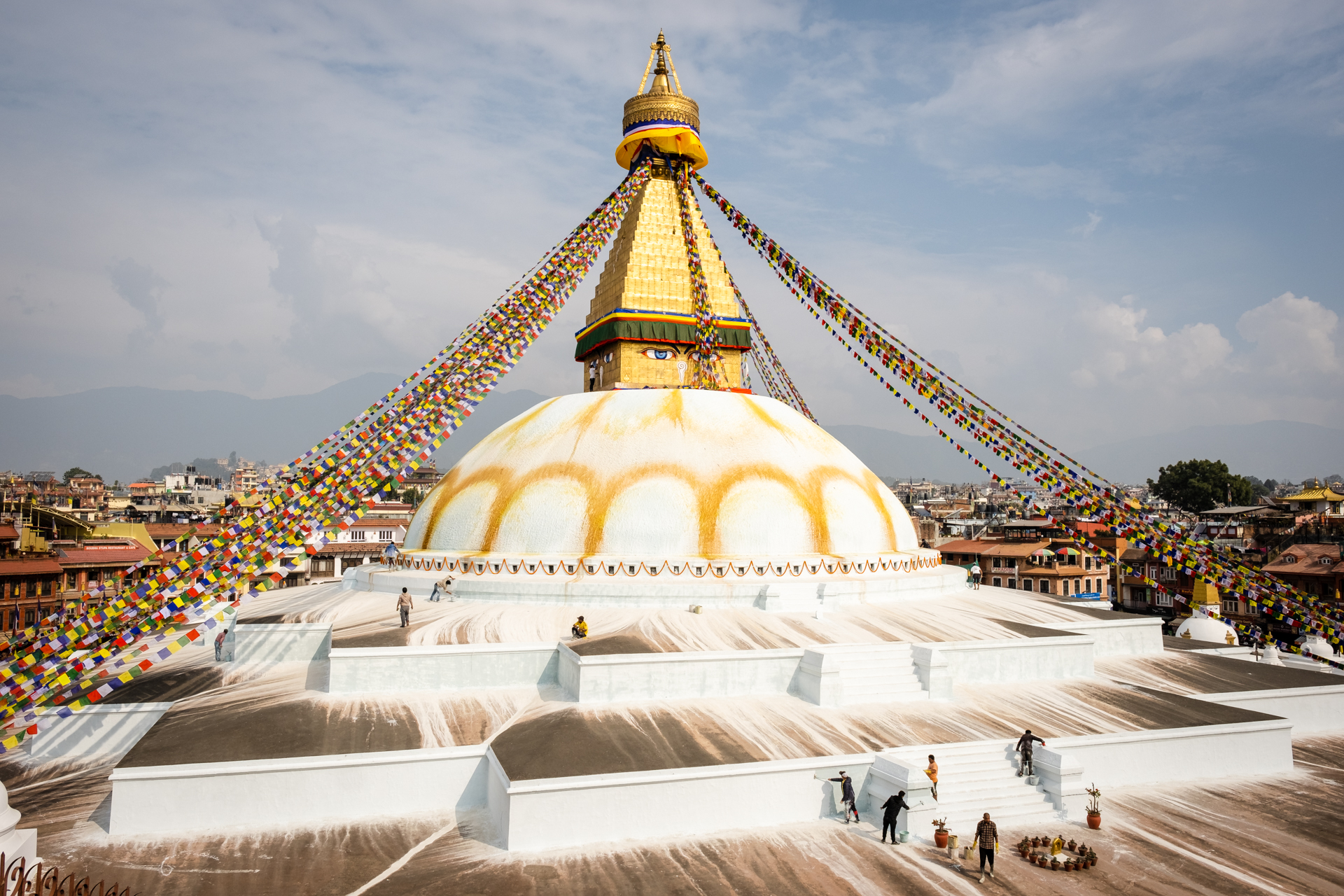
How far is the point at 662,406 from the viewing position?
12.8m

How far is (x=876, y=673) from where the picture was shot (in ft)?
29.8

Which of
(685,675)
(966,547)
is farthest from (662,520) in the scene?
(966,547)

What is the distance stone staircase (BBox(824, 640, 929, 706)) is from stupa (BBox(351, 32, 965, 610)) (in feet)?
5.71

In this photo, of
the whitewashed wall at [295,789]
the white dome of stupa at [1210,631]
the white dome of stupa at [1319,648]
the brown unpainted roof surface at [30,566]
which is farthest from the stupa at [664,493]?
the brown unpainted roof surface at [30,566]

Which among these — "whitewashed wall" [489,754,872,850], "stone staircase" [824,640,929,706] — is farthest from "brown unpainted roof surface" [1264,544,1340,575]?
"whitewashed wall" [489,754,872,850]

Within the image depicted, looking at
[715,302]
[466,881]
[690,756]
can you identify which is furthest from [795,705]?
[715,302]

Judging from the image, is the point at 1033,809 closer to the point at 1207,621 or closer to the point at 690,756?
the point at 690,756

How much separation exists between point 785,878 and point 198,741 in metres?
5.26

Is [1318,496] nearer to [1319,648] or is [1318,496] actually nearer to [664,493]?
[1319,648]

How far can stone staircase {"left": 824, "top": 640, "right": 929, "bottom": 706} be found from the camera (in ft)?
29.0

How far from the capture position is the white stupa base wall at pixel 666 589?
35.7ft

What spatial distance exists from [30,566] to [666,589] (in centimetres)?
2186

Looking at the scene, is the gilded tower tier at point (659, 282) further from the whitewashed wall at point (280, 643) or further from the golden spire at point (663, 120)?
the whitewashed wall at point (280, 643)

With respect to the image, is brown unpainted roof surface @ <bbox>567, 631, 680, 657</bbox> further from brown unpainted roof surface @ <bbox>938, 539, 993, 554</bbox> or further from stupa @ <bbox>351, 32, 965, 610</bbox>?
brown unpainted roof surface @ <bbox>938, 539, 993, 554</bbox>
